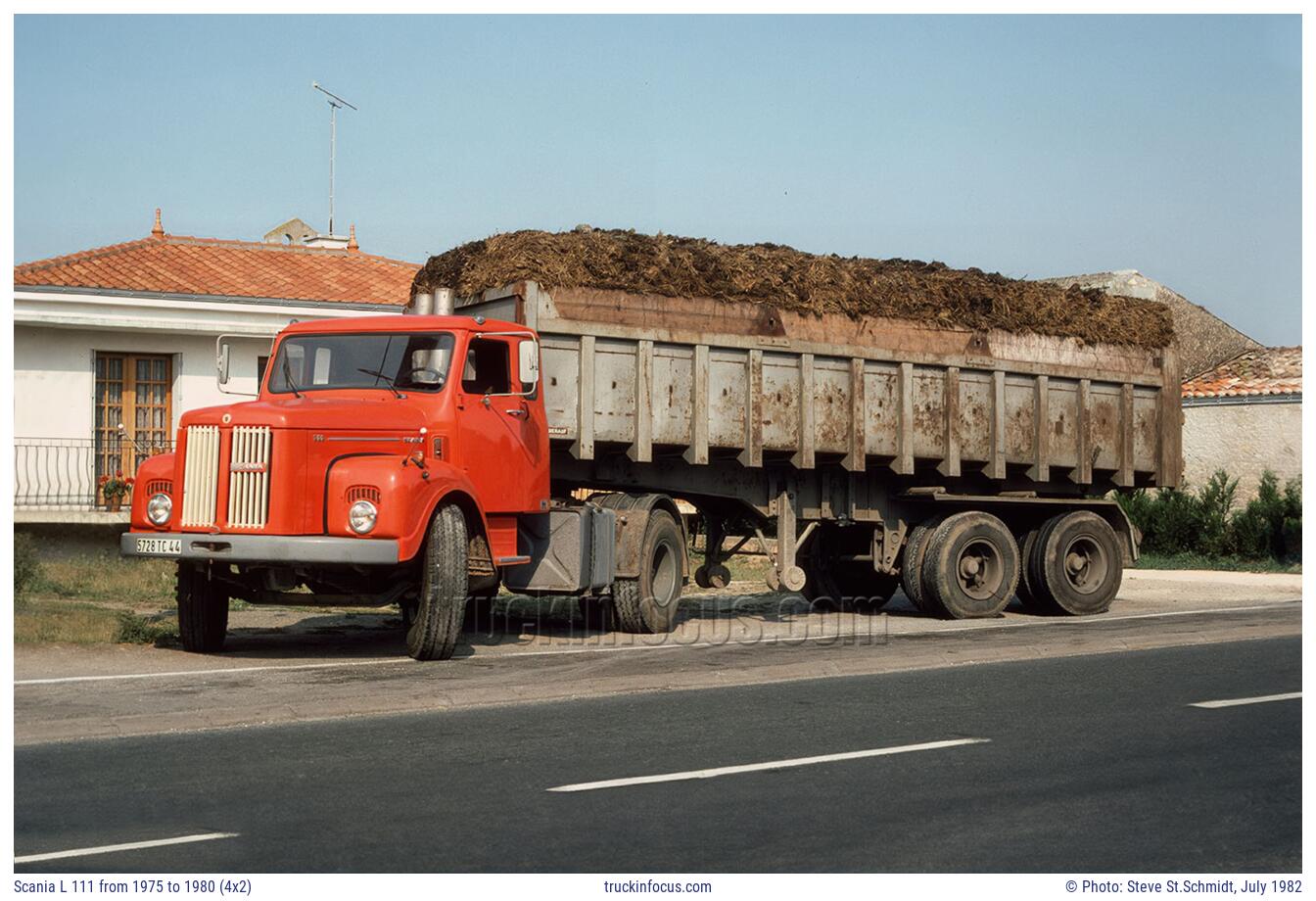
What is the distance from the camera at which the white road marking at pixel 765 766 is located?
7969mm

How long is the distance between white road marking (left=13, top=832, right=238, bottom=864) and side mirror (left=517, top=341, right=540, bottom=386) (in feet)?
24.1

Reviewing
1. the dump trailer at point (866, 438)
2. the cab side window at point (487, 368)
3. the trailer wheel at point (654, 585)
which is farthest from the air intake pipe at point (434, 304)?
the trailer wheel at point (654, 585)

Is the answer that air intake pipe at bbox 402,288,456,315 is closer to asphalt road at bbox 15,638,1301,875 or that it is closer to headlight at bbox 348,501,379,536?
headlight at bbox 348,501,379,536

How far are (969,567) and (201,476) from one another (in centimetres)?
861

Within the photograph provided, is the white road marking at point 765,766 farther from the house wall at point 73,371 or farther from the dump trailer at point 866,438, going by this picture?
the house wall at point 73,371

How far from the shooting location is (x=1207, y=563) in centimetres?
2942

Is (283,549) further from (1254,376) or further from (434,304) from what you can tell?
(1254,376)

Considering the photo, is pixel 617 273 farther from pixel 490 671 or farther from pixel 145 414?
pixel 145 414

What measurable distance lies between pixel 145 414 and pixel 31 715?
17.1m

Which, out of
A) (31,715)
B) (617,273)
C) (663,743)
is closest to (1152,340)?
(617,273)

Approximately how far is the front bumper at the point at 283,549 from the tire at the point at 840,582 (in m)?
7.85
